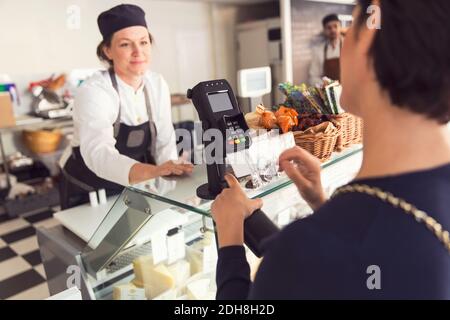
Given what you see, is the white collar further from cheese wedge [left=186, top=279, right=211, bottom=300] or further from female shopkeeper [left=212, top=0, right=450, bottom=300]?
female shopkeeper [left=212, top=0, right=450, bottom=300]

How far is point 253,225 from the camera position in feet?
2.13

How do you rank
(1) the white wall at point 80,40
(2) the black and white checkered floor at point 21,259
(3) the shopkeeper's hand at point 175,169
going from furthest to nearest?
(1) the white wall at point 80,40
(2) the black and white checkered floor at point 21,259
(3) the shopkeeper's hand at point 175,169

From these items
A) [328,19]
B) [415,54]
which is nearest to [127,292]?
[415,54]

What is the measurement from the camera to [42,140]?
343 cm

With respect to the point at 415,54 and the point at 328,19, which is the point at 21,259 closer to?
the point at 415,54

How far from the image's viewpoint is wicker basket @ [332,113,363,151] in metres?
0.96

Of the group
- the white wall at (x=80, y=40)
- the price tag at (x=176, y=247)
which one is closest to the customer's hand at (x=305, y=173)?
the price tag at (x=176, y=247)

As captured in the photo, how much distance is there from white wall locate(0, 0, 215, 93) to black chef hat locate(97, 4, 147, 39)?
63.5 inches

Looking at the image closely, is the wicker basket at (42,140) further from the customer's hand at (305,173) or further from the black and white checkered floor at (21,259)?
the customer's hand at (305,173)

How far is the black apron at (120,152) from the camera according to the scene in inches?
64.4

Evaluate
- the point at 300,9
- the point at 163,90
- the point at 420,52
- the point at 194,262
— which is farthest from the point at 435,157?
the point at 300,9

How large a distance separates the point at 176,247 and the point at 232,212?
535mm

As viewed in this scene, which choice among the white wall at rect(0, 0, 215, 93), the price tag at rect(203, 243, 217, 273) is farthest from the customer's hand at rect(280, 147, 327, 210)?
the white wall at rect(0, 0, 215, 93)

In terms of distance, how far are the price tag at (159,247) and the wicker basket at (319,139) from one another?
492mm
